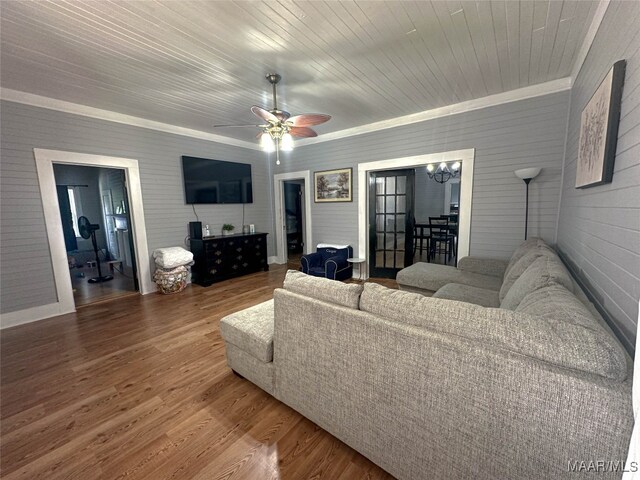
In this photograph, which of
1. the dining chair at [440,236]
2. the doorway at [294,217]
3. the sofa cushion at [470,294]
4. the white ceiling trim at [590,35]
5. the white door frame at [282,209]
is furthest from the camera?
the doorway at [294,217]

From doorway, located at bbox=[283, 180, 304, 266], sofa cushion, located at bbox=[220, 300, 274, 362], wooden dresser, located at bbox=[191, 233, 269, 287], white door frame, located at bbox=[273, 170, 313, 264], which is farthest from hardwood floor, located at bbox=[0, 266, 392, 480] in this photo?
doorway, located at bbox=[283, 180, 304, 266]

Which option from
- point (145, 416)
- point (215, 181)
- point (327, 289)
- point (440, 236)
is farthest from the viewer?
point (440, 236)

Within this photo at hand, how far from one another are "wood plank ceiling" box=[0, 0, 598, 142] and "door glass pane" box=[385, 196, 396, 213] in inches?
61.6

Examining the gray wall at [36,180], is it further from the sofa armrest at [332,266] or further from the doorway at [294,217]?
the doorway at [294,217]

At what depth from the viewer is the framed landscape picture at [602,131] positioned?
4.44 ft

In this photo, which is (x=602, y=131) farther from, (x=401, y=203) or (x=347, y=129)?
(x=347, y=129)

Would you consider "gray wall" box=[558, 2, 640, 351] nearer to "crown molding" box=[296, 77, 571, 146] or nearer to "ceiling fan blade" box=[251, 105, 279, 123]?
"crown molding" box=[296, 77, 571, 146]

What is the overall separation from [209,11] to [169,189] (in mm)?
3201

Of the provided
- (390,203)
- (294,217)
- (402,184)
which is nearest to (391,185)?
(402,184)

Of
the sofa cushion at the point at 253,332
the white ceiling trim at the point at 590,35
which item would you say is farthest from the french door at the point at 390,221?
the sofa cushion at the point at 253,332

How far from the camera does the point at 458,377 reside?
3.27 ft

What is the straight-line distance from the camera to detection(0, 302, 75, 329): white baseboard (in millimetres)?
2984

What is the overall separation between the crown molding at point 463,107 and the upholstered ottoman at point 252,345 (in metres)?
3.53

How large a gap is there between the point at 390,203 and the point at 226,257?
318 cm
